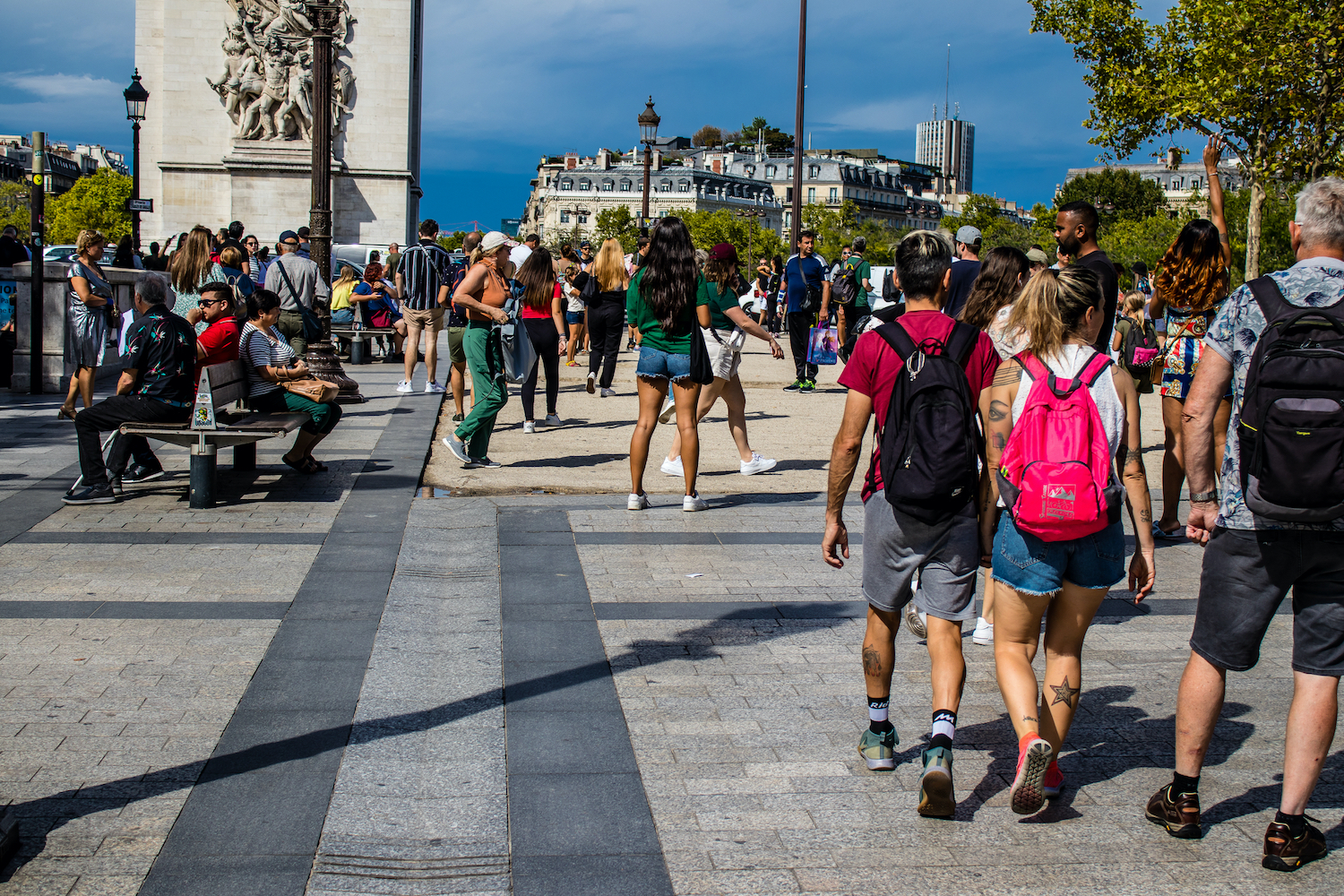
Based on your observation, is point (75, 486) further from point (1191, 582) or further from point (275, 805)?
point (1191, 582)

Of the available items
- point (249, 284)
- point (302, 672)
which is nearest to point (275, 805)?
point (302, 672)

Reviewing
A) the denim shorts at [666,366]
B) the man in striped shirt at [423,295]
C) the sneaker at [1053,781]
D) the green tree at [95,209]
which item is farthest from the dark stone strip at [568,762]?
the green tree at [95,209]

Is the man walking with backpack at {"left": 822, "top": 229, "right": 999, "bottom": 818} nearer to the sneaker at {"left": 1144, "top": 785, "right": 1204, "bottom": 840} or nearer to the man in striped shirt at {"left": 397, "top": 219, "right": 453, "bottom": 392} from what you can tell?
the sneaker at {"left": 1144, "top": 785, "right": 1204, "bottom": 840}

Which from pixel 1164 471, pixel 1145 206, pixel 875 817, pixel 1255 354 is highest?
pixel 1145 206

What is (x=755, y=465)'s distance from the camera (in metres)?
9.98

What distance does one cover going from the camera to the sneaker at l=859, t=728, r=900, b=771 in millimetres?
4078

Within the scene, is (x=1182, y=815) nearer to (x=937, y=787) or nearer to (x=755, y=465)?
(x=937, y=787)

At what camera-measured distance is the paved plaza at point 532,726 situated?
134 inches

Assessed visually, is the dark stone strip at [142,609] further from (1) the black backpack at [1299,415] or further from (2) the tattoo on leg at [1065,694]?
(1) the black backpack at [1299,415]

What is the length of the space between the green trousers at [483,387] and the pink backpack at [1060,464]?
6.52 metres

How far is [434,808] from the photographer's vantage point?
3.73 metres

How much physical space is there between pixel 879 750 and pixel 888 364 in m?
1.22

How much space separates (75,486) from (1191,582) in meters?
6.63

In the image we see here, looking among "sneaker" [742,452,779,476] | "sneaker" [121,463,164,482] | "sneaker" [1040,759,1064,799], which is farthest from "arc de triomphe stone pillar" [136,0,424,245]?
"sneaker" [1040,759,1064,799]
